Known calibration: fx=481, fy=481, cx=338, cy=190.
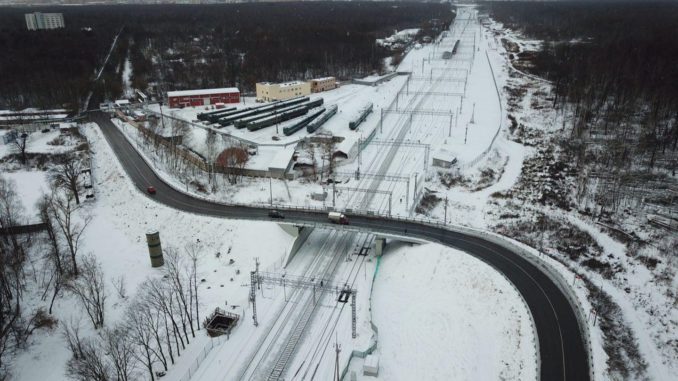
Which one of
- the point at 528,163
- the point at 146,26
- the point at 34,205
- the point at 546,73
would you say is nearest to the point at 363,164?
the point at 528,163

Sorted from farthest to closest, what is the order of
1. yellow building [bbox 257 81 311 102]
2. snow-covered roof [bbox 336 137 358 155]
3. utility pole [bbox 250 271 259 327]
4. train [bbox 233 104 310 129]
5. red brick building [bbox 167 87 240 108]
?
1. yellow building [bbox 257 81 311 102]
2. red brick building [bbox 167 87 240 108]
3. train [bbox 233 104 310 129]
4. snow-covered roof [bbox 336 137 358 155]
5. utility pole [bbox 250 271 259 327]

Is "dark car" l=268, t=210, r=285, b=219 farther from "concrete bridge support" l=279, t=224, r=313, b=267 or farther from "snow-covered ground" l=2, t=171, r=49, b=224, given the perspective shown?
"snow-covered ground" l=2, t=171, r=49, b=224

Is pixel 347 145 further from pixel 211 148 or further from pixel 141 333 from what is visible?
pixel 141 333

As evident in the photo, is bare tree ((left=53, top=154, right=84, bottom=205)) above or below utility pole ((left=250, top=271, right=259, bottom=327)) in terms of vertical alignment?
above

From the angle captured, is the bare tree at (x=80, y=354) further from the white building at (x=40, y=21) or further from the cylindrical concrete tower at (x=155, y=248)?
the white building at (x=40, y=21)

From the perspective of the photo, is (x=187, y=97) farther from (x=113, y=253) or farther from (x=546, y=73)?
(x=546, y=73)

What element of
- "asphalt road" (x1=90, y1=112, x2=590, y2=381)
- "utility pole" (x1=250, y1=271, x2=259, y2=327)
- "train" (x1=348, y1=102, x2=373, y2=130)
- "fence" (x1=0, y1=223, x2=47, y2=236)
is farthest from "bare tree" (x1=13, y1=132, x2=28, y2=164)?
"train" (x1=348, y1=102, x2=373, y2=130)

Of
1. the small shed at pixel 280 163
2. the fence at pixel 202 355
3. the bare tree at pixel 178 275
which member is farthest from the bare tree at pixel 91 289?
the small shed at pixel 280 163
